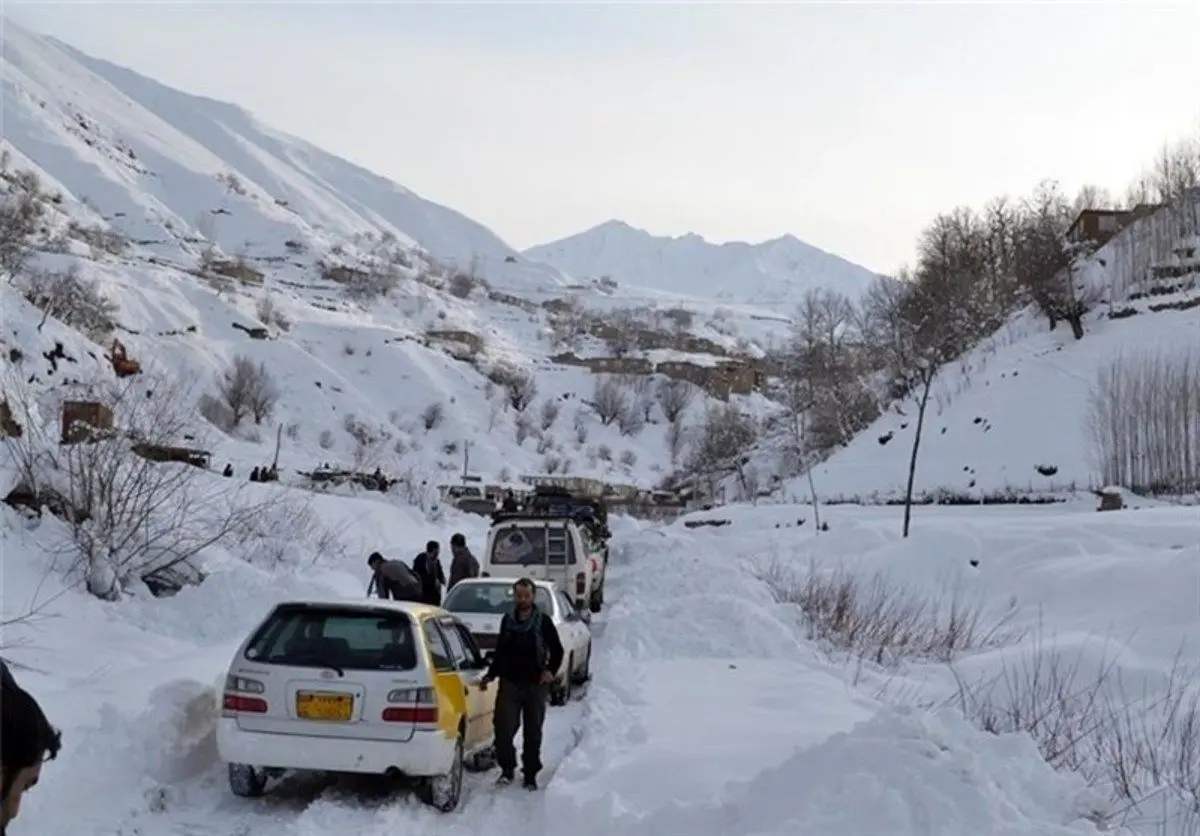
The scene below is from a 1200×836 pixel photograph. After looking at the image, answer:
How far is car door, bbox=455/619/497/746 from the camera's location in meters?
10.3

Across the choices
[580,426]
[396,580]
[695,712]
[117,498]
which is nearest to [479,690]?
[695,712]

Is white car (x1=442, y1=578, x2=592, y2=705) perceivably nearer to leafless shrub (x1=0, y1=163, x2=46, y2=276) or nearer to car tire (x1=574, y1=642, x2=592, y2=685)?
car tire (x1=574, y1=642, x2=592, y2=685)

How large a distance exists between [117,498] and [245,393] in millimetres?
70458

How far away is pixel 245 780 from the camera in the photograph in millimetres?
9055

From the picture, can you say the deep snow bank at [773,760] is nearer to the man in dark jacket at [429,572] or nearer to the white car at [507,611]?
the white car at [507,611]

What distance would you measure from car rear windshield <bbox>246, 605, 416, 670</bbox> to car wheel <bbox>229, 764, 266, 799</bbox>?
2.64ft

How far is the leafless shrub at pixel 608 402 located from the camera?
400 ft

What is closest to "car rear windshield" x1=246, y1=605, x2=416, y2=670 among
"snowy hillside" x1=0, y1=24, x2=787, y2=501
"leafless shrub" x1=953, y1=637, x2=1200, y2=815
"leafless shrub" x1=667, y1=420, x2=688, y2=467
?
"leafless shrub" x1=953, y1=637, x2=1200, y2=815

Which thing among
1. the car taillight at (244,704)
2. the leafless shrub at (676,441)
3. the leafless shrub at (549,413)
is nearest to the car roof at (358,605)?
the car taillight at (244,704)

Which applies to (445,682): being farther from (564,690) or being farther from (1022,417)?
(1022,417)

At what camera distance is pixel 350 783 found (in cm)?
979

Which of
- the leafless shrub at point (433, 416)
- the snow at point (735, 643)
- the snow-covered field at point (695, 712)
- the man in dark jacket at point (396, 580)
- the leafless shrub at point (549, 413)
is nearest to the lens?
the snow-covered field at point (695, 712)

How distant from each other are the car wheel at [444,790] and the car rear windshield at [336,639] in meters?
0.87

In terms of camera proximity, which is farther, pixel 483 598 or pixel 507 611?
pixel 483 598
